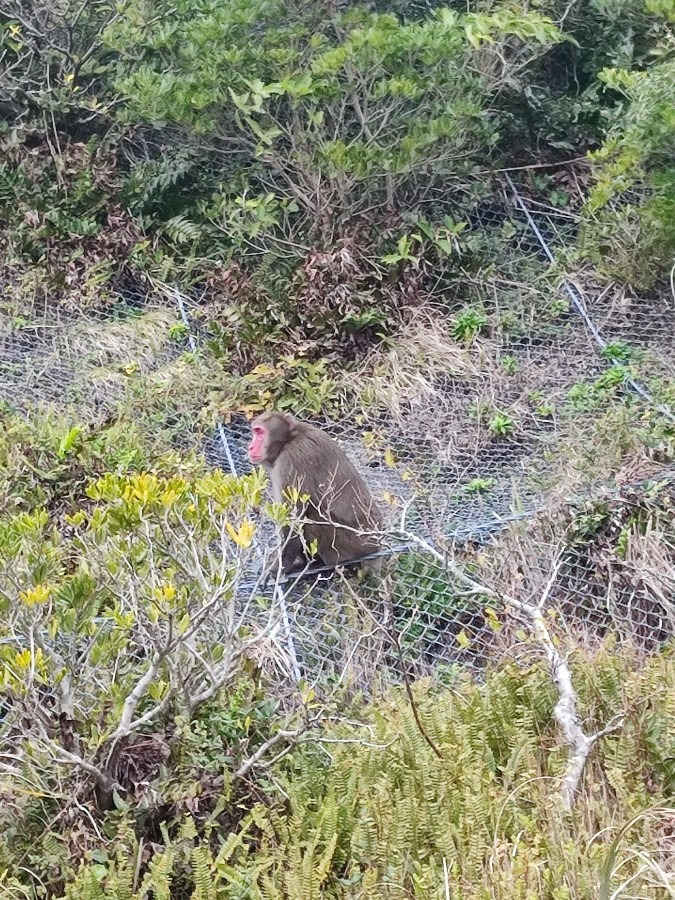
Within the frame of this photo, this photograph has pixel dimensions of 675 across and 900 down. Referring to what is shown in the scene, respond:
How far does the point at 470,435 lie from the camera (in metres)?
6.55

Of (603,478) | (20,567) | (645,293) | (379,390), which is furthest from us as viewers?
(645,293)

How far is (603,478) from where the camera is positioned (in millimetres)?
5805

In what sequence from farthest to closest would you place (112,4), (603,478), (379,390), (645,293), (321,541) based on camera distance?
(112,4), (645,293), (379,390), (603,478), (321,541)

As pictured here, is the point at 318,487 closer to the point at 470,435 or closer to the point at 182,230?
the point at 470,435

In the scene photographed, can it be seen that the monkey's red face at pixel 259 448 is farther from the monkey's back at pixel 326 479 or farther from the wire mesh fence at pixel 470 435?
the wire mesh fence at pixel 470 435

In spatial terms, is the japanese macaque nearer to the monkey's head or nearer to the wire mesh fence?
the monkey's head

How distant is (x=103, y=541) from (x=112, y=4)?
20.7 ft

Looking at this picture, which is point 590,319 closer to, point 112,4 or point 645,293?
point 645,293

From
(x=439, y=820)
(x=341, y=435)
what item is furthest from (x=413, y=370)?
(x=439, y=820)

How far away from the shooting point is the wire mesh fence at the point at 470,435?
16.5 ft

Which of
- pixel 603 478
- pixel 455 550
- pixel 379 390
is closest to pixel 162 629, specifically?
pixel 455 550

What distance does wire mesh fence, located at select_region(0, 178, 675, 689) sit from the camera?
5.04 m

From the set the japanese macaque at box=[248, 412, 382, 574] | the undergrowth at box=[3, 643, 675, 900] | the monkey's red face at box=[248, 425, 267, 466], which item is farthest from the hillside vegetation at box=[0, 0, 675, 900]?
the monkey's red face at box=[248, 425, 267, 466]

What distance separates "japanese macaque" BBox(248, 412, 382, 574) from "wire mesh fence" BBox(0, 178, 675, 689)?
154 millimetres
